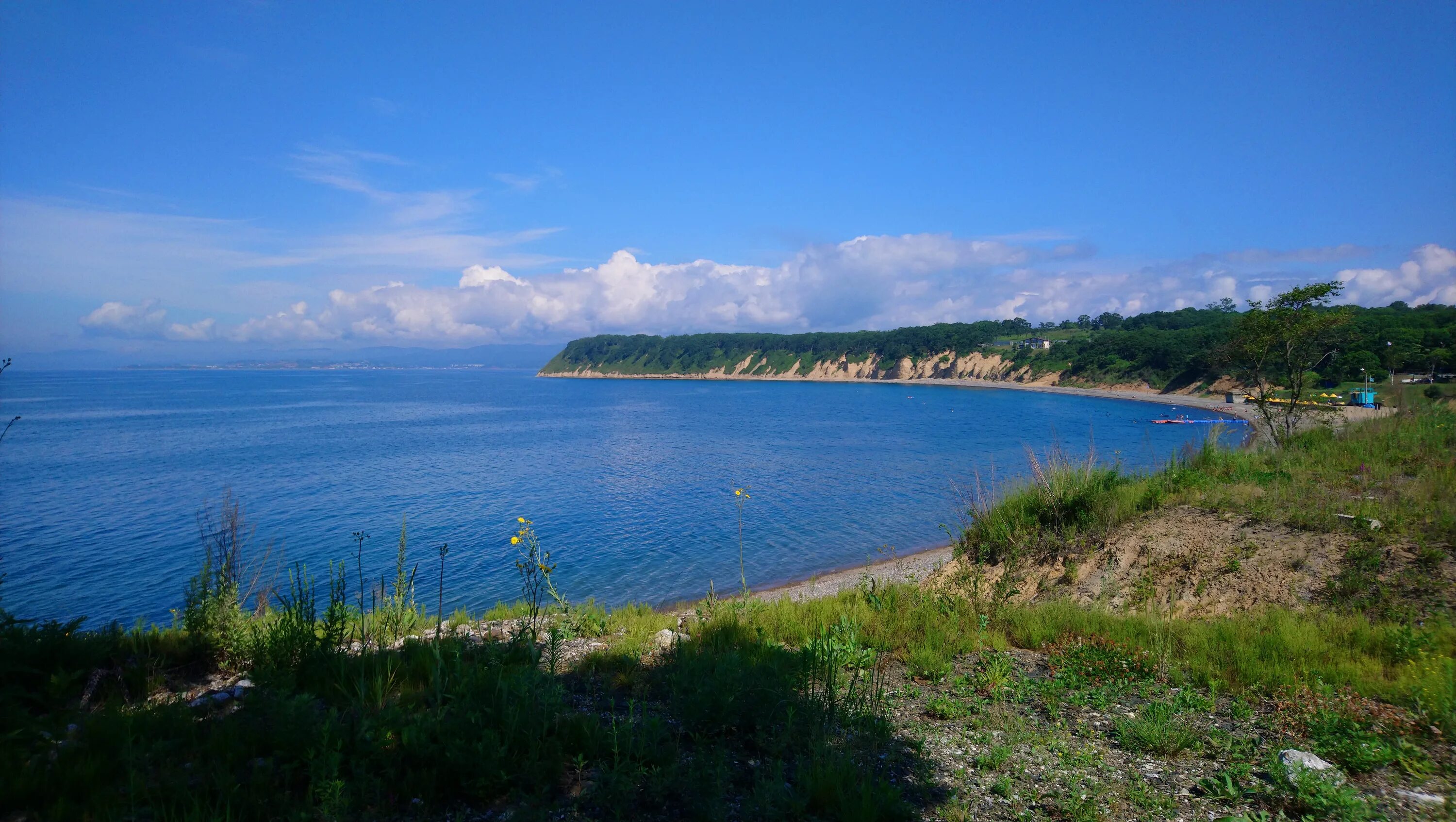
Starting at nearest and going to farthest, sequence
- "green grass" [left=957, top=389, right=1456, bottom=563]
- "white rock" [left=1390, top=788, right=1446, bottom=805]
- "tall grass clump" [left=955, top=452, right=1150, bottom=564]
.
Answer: "white rock" [left=1390, top=788, right=1446, bottom=805]
"green grass" [left=957, top=389, right=1456, bottom=563]
"tall grass clump" [left=955, top=452, right=1150, bottom=564]

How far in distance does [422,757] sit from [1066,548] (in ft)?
32.8

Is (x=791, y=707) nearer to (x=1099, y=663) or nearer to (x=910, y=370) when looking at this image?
(x=1099, y=663)

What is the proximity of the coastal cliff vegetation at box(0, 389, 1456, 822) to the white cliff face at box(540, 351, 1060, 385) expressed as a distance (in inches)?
5216

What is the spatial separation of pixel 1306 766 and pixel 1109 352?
437 ft

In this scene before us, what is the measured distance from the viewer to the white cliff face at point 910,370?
5482 inches

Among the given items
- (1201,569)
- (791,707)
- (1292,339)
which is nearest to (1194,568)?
(1201,569)

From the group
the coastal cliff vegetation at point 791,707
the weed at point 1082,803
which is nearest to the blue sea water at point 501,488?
the coastal cliff vegetation at point 791,707

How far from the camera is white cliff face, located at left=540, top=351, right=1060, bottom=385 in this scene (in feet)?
457

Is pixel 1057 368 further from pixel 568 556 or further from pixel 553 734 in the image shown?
pixel 553 734

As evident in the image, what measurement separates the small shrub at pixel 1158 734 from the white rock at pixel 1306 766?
0.51 meters

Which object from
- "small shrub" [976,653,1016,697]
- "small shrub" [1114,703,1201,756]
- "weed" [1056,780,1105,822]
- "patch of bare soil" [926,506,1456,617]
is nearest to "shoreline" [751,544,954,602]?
"patch of bare soil" [926,506,1456,617]

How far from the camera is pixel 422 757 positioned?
4.03 meters

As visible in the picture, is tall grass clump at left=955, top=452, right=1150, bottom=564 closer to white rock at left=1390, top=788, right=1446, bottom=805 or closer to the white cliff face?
white rock at left=1390, top=788, right=1446, bottom=805

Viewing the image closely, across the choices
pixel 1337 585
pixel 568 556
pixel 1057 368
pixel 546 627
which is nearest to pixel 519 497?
pixel 568 556
